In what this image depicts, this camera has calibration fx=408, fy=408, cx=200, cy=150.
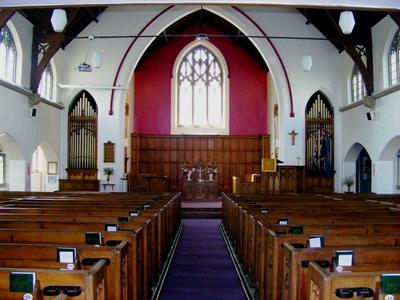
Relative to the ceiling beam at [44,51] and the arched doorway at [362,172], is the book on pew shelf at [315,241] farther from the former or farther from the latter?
the arched doorway at [362,172]

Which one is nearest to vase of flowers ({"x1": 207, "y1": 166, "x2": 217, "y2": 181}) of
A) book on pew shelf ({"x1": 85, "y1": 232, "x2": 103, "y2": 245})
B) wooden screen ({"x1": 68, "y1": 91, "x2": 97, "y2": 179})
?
wooden screen ({"x1": 68, "y1": 91, "x2": 97, "y2": 179})

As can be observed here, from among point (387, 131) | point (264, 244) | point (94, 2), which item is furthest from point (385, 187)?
point (94, 2)

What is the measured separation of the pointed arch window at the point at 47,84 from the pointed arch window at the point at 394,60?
920 centimetres

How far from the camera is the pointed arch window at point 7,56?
370 inches

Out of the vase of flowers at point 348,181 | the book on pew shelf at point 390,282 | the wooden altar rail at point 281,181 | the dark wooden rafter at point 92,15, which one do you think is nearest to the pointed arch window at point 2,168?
the dark wooden rafter at point 92,15

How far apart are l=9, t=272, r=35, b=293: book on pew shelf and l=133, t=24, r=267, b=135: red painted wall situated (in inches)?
545

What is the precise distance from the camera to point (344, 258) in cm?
231

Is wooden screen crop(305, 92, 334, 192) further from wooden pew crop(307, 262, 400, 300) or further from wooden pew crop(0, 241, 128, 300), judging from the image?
wooden pew crop(307, 262, 400, 300)

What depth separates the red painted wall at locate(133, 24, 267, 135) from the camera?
1570 centimetres

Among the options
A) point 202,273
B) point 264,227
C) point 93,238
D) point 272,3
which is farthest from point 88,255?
point 272,3

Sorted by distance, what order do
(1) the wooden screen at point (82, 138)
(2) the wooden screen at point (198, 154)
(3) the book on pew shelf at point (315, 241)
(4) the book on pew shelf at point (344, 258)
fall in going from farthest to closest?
1. (2) the wooden screen at point (198, 154)
2. (1) the wooden screen at point (82, 138)
3. (3) the book on pew shelf at point (315, 241)
4. (4) the book on pew shelf at point (344, 258)

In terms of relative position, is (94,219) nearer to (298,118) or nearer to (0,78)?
(0,78)

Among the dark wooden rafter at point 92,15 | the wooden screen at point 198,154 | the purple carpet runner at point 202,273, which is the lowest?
the purple carpet runner at point 202,273

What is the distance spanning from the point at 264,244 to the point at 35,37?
30.9 ft
